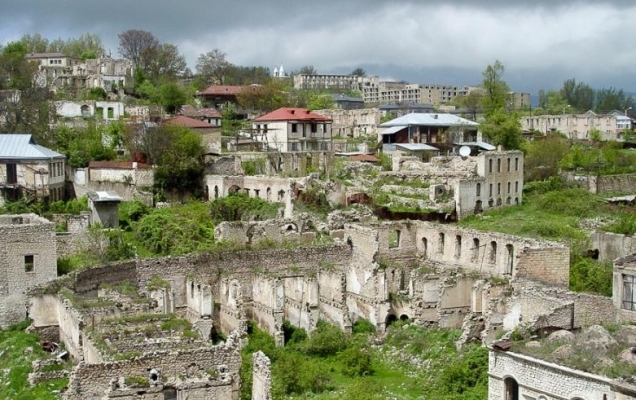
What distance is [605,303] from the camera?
22766 mm

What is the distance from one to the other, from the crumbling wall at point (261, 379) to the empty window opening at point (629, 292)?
10.4 metres

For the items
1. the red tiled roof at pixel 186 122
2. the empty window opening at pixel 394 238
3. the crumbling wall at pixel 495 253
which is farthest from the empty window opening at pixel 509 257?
the red tiled roof at pixel 186 122

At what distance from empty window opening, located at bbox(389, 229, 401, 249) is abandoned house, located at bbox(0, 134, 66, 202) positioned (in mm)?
13858

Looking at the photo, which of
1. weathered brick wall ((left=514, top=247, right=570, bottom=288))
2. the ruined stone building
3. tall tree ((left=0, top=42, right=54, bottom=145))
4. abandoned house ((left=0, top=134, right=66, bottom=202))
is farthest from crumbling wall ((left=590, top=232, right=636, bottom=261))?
tall tree ((left=0, top=42, right=54, bottom=145))

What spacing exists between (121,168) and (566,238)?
19.6 metres

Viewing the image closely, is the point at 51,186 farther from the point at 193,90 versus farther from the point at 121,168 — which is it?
the point at 193,90

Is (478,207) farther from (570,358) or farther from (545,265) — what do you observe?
(570,358)

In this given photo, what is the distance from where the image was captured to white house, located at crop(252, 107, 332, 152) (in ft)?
161

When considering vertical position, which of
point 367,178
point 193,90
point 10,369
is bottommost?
point 10,369

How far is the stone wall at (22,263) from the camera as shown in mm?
25016

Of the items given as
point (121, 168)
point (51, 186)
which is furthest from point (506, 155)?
point (51, 186)

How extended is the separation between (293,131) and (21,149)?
17762 millimetres

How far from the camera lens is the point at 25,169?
3453 cm

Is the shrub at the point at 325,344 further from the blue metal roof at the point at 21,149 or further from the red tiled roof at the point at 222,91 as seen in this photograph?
the red tiled roof at the point at 222,91
